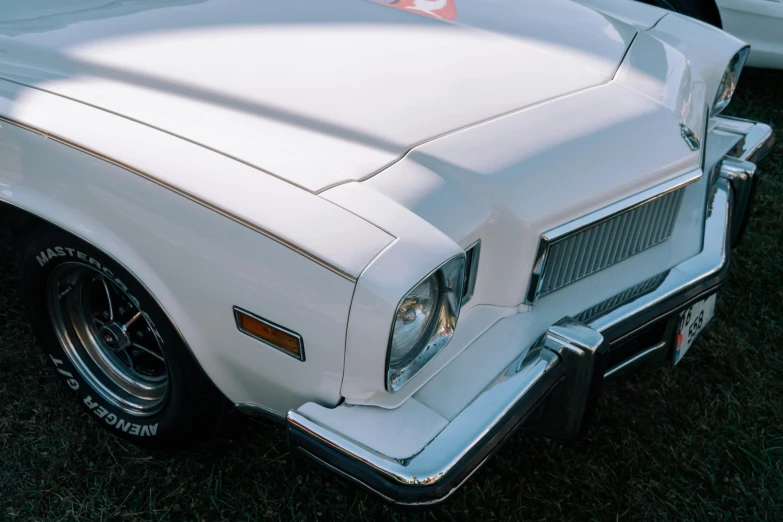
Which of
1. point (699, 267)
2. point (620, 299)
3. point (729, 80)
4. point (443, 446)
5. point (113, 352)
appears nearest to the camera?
point (443, 446)

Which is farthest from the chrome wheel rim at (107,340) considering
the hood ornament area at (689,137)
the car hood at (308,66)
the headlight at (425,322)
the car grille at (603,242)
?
the hood ornament area at (689,137)

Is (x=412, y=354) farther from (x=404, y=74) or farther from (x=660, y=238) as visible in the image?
(x=660, y=238)

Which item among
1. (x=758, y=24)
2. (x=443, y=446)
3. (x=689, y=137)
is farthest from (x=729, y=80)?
(x=758, y=24)

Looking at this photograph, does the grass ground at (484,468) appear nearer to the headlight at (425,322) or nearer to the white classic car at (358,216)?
the white classic car at (358,216)

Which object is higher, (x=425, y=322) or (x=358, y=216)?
(x=358, y=216)

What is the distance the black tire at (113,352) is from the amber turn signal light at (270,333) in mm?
246

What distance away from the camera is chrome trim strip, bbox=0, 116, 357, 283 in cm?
139

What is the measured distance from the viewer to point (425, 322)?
60.4 inches

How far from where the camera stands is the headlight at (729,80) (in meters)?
2.55

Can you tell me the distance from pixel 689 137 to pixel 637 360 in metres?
0.64

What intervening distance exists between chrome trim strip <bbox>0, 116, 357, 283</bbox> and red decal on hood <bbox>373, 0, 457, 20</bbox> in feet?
3.64

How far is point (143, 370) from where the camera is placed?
6.88ft

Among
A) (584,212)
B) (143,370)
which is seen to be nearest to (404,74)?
(584,212)

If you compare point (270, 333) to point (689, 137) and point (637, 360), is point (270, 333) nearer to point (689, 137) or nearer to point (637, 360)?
point (637, 360)
